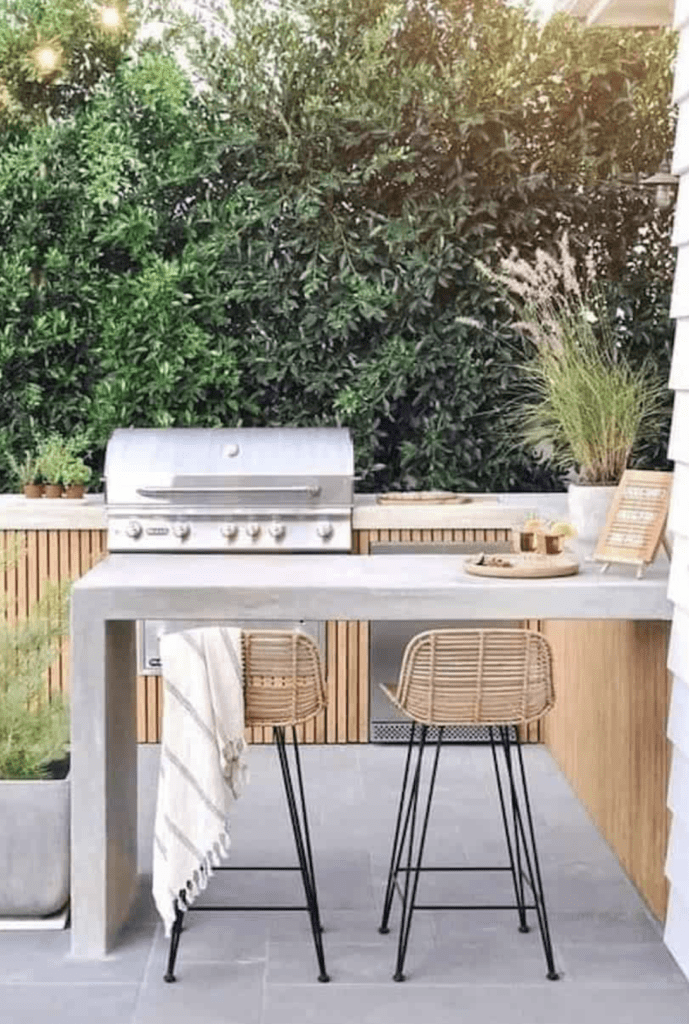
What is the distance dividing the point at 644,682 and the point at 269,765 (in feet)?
7.34

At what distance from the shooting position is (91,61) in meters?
7.38

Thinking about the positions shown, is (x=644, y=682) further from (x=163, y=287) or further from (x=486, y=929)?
(x=163, y=287)

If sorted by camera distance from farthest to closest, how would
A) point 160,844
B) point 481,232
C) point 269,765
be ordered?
point 481,232 → point 269,765 → point 160,844

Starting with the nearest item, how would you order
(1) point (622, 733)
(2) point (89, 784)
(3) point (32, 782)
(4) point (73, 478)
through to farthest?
(2) point (89, 784), (3) point (32, 782), (1) point (622, 733), (4) point (73, 478)

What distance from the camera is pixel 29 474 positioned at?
691 cm

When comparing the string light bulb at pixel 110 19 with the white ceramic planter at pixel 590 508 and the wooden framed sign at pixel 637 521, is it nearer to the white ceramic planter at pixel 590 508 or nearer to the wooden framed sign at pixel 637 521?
the white ceramic planter at pixel 590 508

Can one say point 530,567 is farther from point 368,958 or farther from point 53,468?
point 53,468

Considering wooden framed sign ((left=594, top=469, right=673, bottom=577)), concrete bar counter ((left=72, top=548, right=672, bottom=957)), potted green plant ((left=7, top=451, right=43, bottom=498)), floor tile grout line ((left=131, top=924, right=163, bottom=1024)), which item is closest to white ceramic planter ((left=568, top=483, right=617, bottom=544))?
wooden framed sign ((left=594, top=469, right=673, bottom=577))

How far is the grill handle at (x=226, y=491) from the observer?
21.0 ft

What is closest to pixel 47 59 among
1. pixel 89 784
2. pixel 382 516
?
pixel 382 516

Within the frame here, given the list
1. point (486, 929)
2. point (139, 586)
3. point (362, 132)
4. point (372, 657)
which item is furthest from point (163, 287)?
point (486, 929)

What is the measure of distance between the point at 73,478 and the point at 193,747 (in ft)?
10.3

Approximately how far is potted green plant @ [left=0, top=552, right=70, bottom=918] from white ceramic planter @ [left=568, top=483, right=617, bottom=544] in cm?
168

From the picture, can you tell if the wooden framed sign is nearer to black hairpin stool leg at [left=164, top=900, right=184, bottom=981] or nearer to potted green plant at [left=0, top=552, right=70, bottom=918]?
black hairpin stool leg at [left=164, top=900, right=184, bottom=981]
